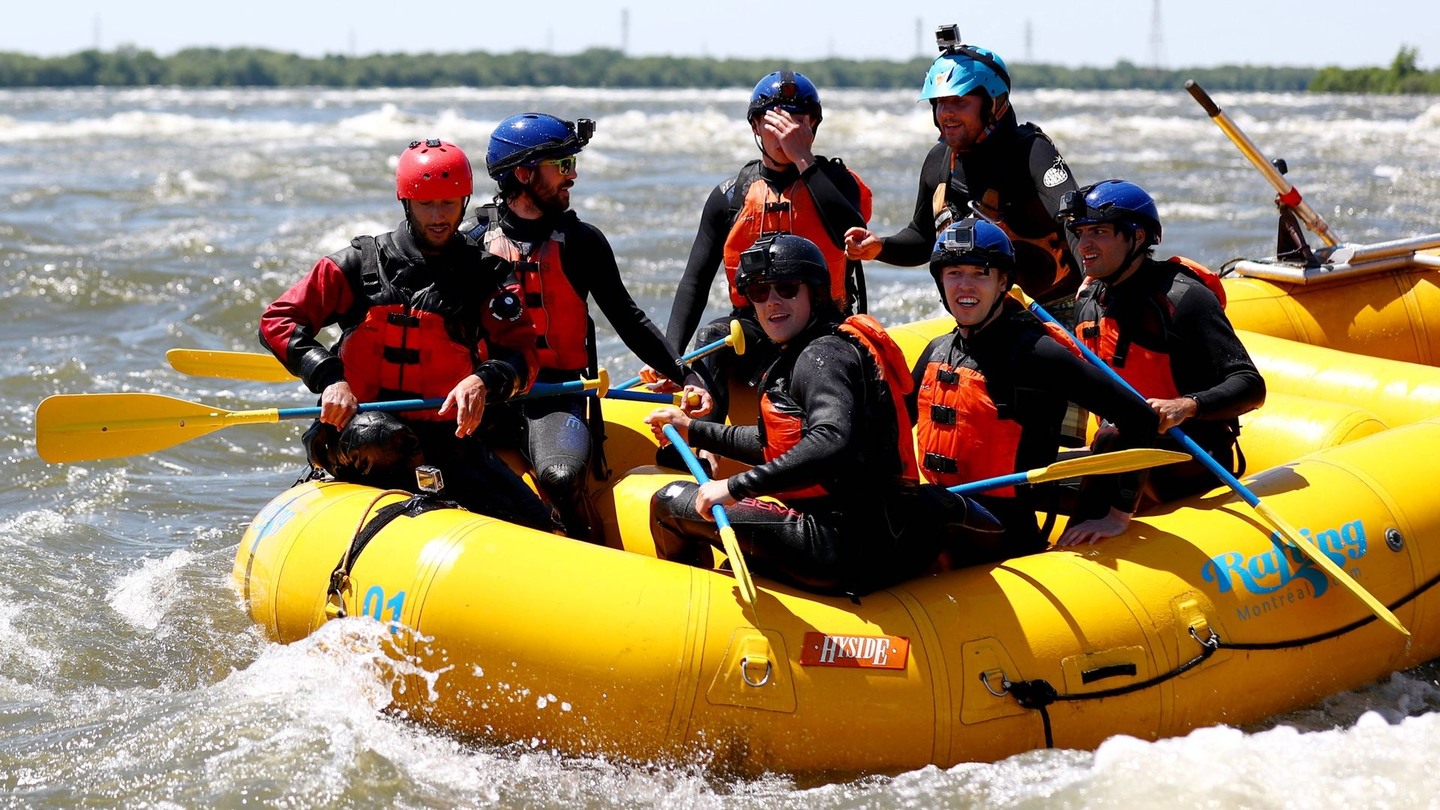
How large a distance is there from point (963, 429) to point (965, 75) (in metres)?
1.41

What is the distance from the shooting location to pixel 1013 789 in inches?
158

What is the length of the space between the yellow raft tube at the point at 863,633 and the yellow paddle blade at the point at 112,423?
0.41 meters

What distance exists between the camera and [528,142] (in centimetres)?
483

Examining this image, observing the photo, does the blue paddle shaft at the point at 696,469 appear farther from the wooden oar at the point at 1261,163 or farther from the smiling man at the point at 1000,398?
the wooden oar at the point at 1261,163

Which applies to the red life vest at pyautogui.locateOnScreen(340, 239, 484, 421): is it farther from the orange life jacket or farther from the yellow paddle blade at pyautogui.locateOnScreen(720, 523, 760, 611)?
the orange life jacket

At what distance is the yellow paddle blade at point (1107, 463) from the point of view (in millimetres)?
4164

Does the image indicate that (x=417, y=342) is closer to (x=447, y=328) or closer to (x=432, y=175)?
(x=447, y=328)

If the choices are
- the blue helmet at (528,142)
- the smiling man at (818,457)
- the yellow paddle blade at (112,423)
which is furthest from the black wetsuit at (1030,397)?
the yellow paddle blade at (112,423)

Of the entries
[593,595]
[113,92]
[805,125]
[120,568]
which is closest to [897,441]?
[593,595]

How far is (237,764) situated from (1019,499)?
7.61ft

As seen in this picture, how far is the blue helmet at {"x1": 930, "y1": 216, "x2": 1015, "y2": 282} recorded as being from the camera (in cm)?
409

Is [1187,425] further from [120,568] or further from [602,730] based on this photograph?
[120,568]

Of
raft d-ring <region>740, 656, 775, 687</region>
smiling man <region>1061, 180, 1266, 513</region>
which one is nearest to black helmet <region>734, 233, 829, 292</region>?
raft d-ring <region>740, 656, 775, 687</region>

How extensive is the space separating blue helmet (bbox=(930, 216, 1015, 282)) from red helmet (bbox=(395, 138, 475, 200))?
1436 millimetres
